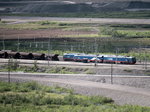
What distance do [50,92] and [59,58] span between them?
15.6 meters

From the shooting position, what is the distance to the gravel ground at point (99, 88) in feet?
96.7

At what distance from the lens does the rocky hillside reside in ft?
289

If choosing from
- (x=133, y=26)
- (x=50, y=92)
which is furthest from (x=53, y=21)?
(x=50, y=92)

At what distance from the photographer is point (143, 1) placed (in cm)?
8775

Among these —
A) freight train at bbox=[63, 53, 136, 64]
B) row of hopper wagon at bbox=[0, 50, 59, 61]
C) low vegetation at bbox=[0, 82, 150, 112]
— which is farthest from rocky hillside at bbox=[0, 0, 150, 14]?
low vegetation at bbox=[0, 82, 150, 112]

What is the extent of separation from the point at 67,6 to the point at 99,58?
46.7 m

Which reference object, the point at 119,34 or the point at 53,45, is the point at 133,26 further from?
the point at 53,45

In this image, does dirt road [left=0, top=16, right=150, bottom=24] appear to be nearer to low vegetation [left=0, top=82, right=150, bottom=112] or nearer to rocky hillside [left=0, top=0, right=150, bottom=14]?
rocky hillside [left=0, top=0, right=150, bottom=14]

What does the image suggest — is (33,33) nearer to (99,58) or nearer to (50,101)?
(99,58)

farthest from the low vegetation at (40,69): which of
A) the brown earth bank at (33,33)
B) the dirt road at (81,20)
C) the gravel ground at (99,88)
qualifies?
the dirt road at (81,20)

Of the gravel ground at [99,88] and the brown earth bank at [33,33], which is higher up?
the brown earth bank at [33,33]

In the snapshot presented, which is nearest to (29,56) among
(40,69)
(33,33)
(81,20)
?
(40,69)

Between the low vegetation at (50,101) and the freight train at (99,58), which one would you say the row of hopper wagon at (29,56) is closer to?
the freight train at (99,58)

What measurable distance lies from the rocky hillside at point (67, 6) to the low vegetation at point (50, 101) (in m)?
56.0
